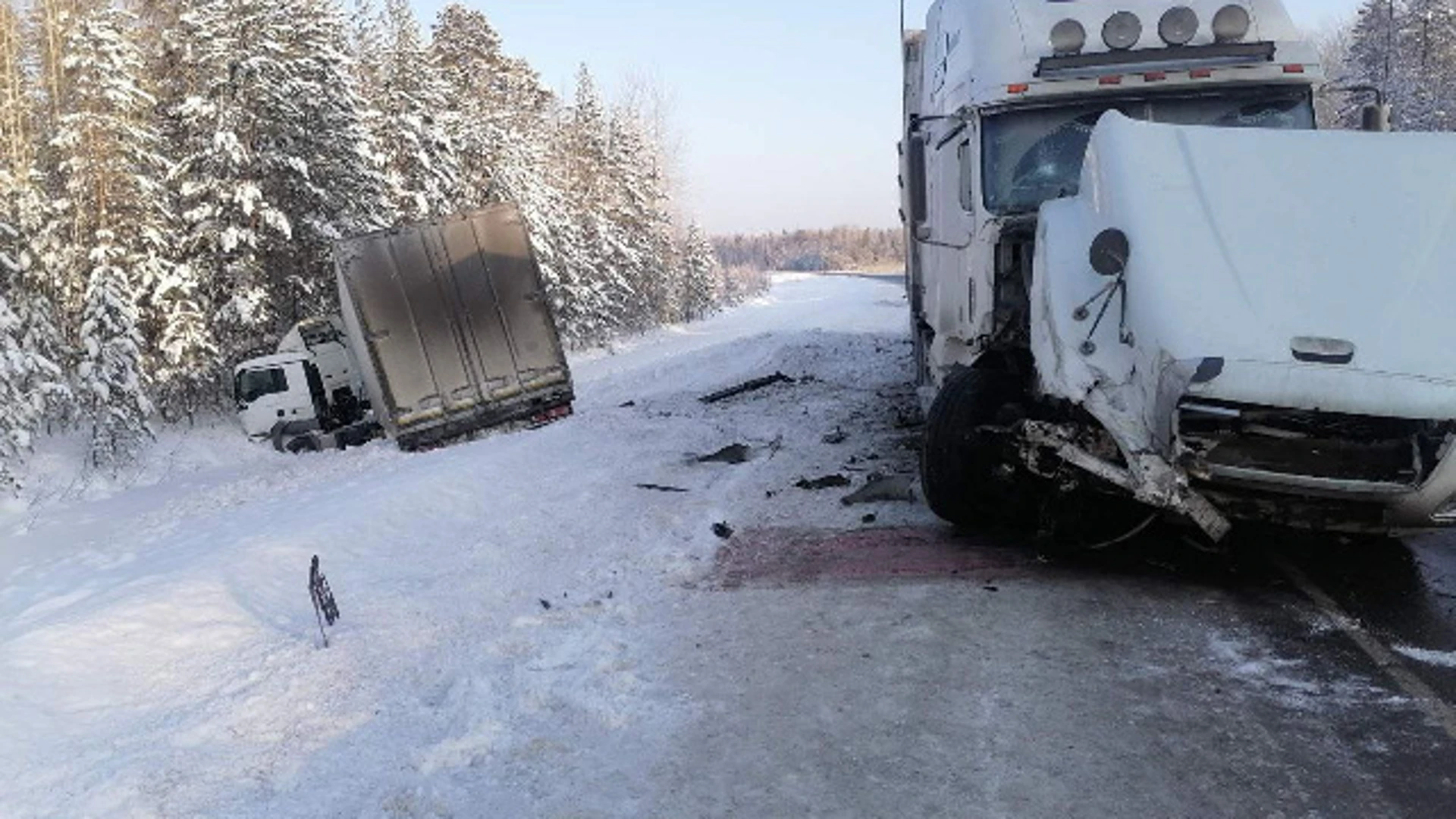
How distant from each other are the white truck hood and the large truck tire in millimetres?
890

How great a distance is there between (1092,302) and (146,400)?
20.1 meters

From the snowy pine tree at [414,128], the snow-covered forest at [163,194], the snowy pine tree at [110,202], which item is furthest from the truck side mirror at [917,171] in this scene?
the snowy pine tree at [414,128]

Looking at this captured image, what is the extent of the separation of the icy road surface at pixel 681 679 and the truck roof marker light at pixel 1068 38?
3646mm

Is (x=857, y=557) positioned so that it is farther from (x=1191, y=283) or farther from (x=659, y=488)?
(x=659, y=488)

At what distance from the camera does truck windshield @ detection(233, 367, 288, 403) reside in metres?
21.1

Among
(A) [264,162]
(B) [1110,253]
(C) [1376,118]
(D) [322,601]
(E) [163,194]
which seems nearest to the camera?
(B) [1110,253]

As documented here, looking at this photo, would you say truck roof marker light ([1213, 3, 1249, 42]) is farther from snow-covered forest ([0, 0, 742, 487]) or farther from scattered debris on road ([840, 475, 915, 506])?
snow-covered forest ([0, 0, 742, 487])

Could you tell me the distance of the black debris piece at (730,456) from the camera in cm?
1112

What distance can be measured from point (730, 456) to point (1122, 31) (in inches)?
225

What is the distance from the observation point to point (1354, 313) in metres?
5.18

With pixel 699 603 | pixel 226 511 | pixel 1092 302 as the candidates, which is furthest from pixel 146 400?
pixel 1092 302

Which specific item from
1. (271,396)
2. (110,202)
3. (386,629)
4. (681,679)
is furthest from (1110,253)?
(110,202)

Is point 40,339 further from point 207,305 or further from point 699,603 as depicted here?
Result: point 699,603

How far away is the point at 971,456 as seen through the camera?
702 centimetres
